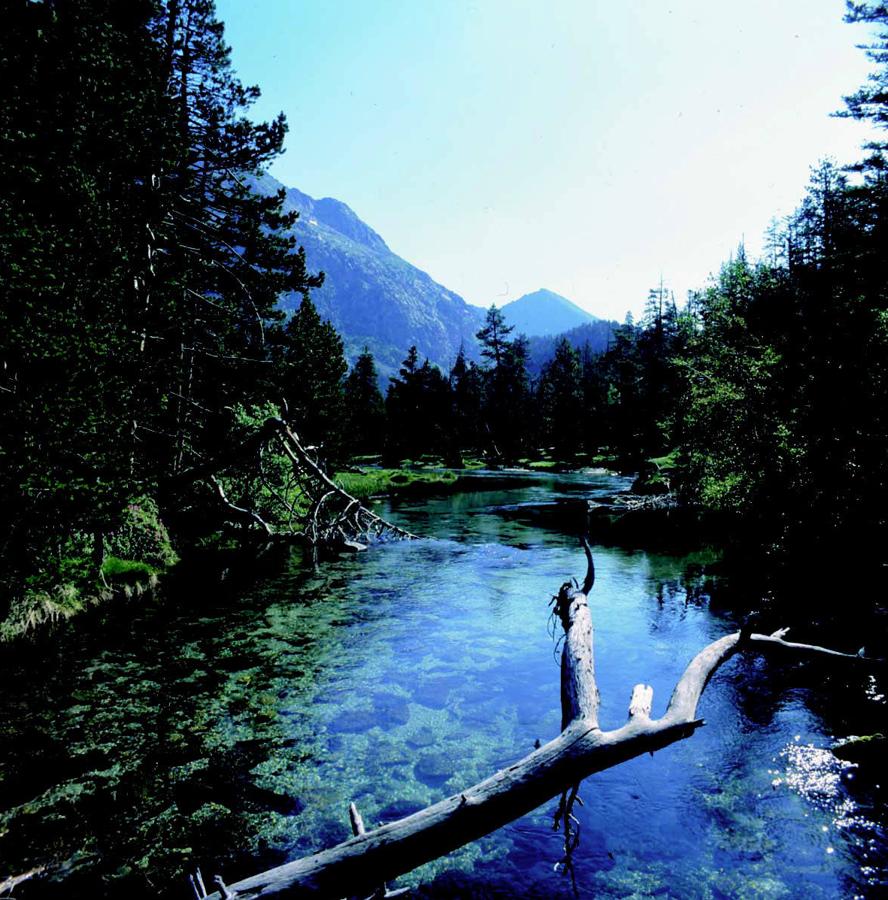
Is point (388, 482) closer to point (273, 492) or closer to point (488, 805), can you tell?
point (273, 492)

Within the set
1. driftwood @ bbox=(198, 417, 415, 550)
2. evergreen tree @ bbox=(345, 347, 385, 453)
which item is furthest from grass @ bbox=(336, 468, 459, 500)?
evergreen tree @ bbox=(345, 347, 385, 453)

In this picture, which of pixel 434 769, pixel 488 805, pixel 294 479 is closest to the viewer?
pixel 488 805

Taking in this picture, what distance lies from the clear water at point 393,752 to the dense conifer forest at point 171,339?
147 inches

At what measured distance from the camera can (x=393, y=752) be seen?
34.2ft

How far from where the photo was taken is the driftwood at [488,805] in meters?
4.04

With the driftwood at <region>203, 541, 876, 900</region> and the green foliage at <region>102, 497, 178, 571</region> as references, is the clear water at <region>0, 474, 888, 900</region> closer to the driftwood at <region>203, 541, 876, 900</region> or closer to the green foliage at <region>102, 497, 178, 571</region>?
the green foliage at <region>102, 497, 178, 571</region>

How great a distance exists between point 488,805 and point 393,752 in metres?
6.64

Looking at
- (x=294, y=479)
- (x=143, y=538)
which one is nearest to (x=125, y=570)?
(x=143, y=538)

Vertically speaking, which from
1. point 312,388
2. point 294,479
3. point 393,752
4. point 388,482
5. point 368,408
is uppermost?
point 312,388

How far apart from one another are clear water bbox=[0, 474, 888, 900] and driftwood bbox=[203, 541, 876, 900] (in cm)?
322

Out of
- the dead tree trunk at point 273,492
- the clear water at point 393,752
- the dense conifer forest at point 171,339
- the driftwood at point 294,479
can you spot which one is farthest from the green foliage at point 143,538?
the clear water at point 393,752

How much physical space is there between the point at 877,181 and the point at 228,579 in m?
34.7

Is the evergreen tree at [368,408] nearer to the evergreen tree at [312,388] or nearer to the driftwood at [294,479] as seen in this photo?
the evergreen tree at [312,388]

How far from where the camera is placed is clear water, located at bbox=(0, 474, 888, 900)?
24.6ft
